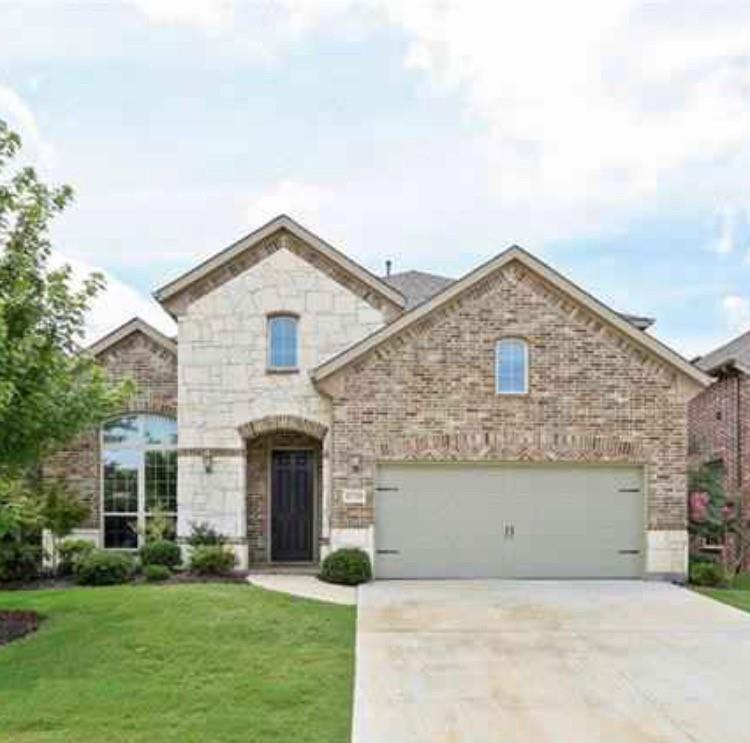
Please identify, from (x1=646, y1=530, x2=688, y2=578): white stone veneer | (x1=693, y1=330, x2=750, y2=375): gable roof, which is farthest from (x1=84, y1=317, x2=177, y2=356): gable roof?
(x1=693, y1=330, x2=750, y2=375): gable roof

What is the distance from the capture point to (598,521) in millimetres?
17484

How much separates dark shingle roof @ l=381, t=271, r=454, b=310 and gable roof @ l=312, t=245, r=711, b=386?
608 cm

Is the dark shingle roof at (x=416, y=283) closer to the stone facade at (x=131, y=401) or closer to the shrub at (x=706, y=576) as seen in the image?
the stone facade at (x=131, y=401)

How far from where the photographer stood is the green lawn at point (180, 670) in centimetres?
810

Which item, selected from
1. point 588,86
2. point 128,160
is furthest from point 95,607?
point 588,86

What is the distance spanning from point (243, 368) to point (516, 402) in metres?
5.50

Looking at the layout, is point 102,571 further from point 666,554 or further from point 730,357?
point 730,357

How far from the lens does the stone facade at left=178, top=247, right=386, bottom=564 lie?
1827 cm

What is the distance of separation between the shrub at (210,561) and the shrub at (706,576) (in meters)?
8.74

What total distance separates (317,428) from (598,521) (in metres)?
5.75

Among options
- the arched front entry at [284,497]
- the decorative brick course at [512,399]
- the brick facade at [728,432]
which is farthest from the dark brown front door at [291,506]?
the brick facade at [728,432]

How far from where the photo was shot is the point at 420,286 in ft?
82.5

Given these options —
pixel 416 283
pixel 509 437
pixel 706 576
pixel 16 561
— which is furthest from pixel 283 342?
pixel 706 576

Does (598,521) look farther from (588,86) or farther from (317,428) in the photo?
(588,86)
